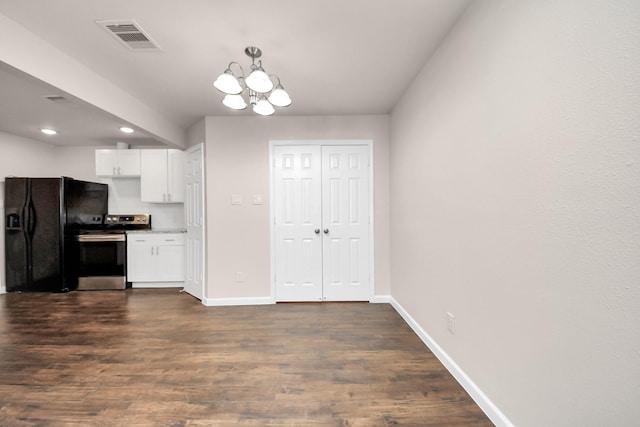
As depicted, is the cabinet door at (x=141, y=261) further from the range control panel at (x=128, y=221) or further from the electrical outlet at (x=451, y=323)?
the electrical outlet at (x=451, y=323)

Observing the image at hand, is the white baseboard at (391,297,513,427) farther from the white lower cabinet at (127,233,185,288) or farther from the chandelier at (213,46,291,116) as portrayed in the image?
the white lower cabinet at (127,233,185,288)

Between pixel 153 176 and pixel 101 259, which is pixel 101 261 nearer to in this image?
pixel 101 259

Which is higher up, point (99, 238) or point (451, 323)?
point (99, 238)

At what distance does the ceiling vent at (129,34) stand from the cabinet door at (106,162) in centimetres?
310

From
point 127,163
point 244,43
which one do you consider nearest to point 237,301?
point 244,43

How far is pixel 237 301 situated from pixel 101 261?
2515mm

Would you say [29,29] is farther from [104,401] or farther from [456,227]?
[456,227]

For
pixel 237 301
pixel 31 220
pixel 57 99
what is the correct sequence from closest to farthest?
pixel 57 99 < pixel 237 301 < pixel 31 220

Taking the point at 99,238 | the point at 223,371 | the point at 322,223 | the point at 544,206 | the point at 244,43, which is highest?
the point at 244,43

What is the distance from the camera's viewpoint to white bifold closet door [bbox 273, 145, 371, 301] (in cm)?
358

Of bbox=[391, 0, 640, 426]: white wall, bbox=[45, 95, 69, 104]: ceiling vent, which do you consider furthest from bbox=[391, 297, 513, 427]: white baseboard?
bbox=[45, 95, 69, 104]: ceiling vent

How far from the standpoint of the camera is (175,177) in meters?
4.44

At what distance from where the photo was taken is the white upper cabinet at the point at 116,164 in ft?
14.7

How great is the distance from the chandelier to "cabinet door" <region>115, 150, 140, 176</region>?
2927 millimetres
